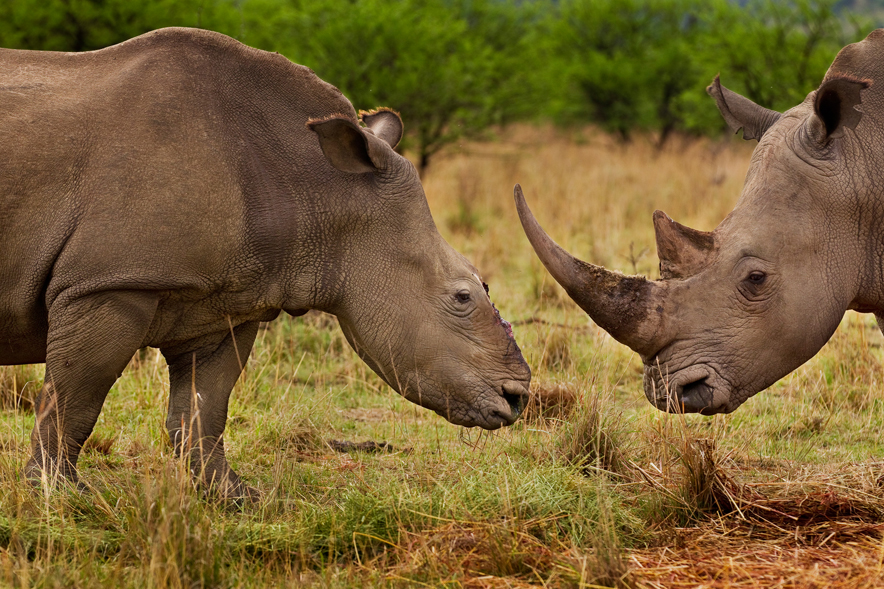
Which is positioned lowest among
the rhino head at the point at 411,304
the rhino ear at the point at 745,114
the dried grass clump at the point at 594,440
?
the dried grass clump at the point at 594,440

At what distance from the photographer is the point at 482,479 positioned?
15.3 ft

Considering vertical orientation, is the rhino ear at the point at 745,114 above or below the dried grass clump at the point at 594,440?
above

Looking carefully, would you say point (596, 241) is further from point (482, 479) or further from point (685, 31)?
point (685, 31)

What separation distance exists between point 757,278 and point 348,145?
73.8 inches

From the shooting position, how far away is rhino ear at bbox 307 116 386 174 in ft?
15.0

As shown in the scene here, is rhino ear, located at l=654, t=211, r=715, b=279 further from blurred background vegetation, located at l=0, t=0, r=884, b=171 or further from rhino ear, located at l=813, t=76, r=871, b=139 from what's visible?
blurred background vegetation, located at l=0, t=0, r=884, b=171

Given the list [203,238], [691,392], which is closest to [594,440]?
[691,392]

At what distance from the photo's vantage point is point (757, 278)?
4.87m

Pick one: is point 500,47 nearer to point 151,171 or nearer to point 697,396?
point 697,396

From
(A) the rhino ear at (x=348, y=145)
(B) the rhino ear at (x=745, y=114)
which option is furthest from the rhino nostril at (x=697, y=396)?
(A) the rhino ear at (x=348, y=145)

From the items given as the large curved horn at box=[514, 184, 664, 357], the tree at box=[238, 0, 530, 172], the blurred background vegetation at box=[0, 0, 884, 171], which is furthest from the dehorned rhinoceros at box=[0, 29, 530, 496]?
the tree at box=[238, 0, 530, 172]

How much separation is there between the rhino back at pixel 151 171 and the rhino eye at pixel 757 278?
1.91 meters

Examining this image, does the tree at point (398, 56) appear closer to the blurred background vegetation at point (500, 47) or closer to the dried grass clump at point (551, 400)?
the blurred background vegetation at point (500, 47)

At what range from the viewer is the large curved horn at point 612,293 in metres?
4.88
